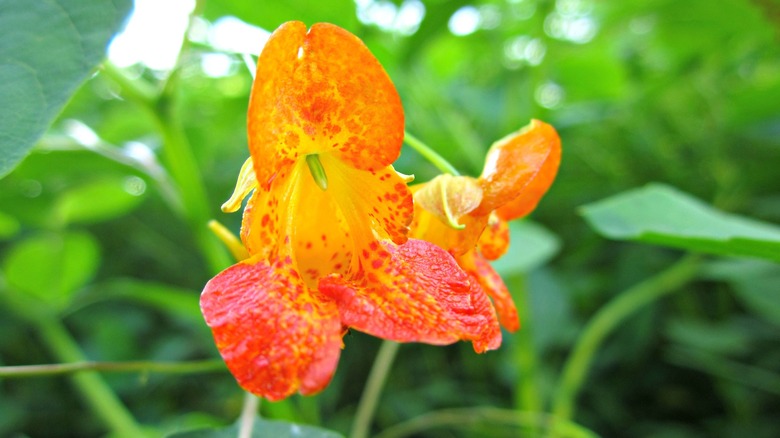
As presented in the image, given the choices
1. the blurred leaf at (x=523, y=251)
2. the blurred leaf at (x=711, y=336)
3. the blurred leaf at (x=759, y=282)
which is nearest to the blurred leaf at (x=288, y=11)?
the blurred leaf at (x=523, y=251)

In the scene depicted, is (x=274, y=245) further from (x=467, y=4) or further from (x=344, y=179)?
(x=467, y=4)

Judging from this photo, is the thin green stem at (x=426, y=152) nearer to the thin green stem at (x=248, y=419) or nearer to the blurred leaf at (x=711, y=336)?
the thin green stem at (x=248, y=419)

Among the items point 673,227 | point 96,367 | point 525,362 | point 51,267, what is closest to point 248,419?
point 96,367

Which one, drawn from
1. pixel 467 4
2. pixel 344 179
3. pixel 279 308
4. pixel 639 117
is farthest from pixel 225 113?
pixel 279 308

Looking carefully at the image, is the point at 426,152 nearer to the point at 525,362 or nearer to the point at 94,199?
the point at 525,362

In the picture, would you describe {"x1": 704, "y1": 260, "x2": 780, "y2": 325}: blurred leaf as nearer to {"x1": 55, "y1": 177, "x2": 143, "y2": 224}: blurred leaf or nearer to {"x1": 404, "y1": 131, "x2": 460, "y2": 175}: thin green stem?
{"x1": 404, "y1": 131, "x2": 460, "y2": 175}: thin green stem

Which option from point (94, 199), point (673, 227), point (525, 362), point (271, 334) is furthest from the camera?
point (94, 199)
